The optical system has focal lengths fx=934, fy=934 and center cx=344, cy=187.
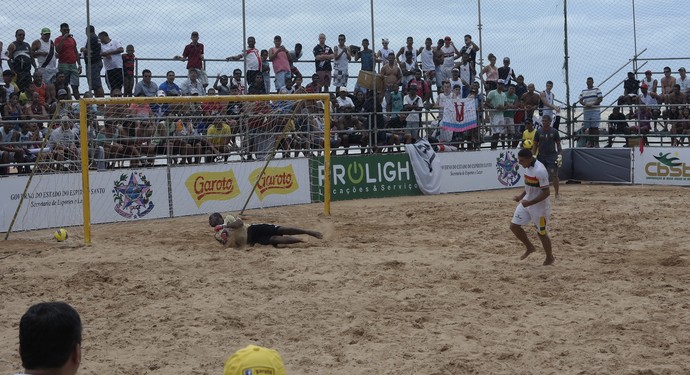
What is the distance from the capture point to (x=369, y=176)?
21844 mm

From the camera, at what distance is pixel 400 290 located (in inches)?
425

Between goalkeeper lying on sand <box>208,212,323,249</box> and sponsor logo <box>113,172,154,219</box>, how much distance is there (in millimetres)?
3897

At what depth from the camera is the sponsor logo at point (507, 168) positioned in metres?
24.1

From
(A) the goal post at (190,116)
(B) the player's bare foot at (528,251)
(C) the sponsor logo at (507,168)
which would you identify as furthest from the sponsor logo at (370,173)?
(B) the player's bare foot at (528,251)

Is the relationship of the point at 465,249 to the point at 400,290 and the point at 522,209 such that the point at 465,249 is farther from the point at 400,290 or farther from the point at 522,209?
the point at 400,290

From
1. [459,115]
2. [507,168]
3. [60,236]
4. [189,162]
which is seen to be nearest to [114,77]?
[189,162]

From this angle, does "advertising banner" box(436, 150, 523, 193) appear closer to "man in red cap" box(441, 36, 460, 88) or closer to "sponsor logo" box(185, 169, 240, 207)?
"man in red cap" box(441, 36, 460, 88)

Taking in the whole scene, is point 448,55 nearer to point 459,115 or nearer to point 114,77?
point 459,115

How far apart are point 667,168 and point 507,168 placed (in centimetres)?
407

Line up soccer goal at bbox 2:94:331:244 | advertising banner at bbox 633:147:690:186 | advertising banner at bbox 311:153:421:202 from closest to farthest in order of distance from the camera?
soccer goal at bbox 2:94:331:244, advertising banner at bbox 311:153:421:202, advertising banner at bbox 633:147:690:186

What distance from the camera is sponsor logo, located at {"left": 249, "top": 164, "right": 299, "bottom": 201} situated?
62.7 ft

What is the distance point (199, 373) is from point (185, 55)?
476 inches

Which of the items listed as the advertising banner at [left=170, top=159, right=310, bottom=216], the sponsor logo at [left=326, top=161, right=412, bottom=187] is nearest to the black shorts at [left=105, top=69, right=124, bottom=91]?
the advertising banner at [left=170, top=159, right=310, bottom=216]

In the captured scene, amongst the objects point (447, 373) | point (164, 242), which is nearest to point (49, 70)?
point (164, 242)
